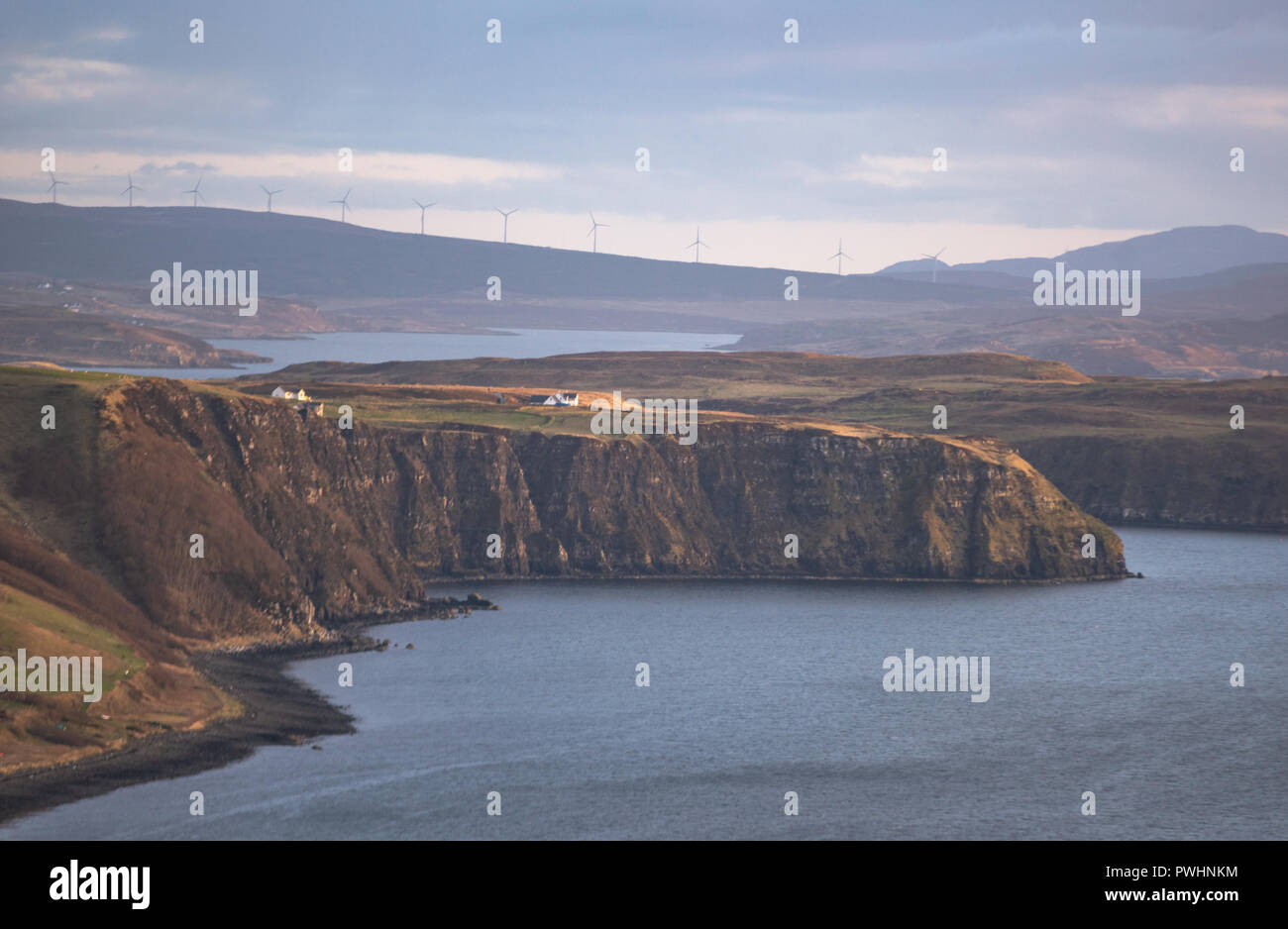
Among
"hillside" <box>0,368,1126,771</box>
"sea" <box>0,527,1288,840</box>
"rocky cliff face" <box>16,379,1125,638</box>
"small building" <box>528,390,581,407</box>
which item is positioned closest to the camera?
"sea" <box>0,527,1288,840</box>

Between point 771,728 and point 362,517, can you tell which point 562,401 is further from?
point 771,728

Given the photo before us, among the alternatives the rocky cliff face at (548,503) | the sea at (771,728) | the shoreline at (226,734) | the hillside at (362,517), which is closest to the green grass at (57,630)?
the hillside at (362,517)

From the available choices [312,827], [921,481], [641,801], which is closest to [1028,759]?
[641,801]

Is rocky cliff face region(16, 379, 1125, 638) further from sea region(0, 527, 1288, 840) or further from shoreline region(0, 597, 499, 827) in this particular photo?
sea region(0, 527, 1288, 840)

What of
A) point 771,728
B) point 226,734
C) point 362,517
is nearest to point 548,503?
point 362,517

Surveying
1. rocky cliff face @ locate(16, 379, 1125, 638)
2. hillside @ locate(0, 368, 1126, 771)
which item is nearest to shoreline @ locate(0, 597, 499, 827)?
hillside @ locate(0, 368, 1126, 771)
